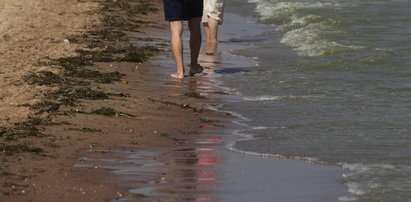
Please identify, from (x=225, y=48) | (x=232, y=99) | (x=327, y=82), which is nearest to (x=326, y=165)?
(x=232, y=99)

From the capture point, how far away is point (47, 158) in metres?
6.45

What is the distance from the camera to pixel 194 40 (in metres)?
10.7

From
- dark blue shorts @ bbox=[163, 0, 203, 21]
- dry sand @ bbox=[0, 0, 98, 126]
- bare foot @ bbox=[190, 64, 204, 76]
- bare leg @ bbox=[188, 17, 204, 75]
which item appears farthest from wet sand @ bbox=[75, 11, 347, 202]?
bare foot @ bbox=[190, 64, 204, 76]

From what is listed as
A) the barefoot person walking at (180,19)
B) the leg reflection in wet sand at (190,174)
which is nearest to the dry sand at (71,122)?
the leg reflection in wet sand at (190,174)

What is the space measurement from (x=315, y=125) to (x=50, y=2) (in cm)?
1106

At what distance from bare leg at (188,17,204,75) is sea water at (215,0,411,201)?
32cm

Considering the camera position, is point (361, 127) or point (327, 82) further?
point (327, 82)

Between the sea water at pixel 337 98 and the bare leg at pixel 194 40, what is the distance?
0.32 m

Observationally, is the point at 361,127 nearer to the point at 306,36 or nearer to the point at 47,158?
the point at 47,158

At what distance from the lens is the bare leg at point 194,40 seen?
34.4ft

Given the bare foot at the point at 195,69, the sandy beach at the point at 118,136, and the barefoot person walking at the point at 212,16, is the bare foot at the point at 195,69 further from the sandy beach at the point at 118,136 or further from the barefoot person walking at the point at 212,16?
the barefoot person walking at the point at 212,16

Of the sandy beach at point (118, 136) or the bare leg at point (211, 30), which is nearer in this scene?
the sandy beach at point (118, 136)

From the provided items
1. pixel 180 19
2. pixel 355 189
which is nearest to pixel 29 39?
pixel 180 19

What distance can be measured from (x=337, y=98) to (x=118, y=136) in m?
2.90
